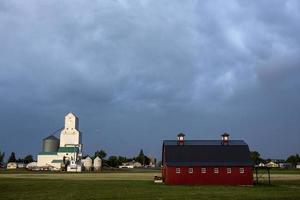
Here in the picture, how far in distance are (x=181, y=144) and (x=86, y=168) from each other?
101m

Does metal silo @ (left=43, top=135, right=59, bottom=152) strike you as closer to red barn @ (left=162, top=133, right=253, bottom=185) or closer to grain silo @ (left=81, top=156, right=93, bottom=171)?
grain silo @ (left=81, top=156, right=93, bottom=171)

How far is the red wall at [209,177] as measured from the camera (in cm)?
6162

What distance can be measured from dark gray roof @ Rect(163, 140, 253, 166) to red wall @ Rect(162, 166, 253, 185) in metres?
0.94

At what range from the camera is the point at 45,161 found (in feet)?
574

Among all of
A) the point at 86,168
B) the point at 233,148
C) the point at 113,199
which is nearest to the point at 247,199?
the point at 113,199

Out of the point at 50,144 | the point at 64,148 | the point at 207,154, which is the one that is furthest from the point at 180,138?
the point at 50,144

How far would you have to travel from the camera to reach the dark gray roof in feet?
207

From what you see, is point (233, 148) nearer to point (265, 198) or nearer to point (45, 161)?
point (265, 198)

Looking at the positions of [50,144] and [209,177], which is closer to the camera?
[209,177]

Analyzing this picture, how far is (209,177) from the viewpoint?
204ft

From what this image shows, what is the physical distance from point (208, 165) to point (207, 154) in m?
2.67

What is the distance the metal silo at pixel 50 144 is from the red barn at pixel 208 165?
437ft

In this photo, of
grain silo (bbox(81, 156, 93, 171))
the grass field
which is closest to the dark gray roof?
the grass field

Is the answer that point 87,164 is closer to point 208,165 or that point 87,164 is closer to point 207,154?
point 207,154
